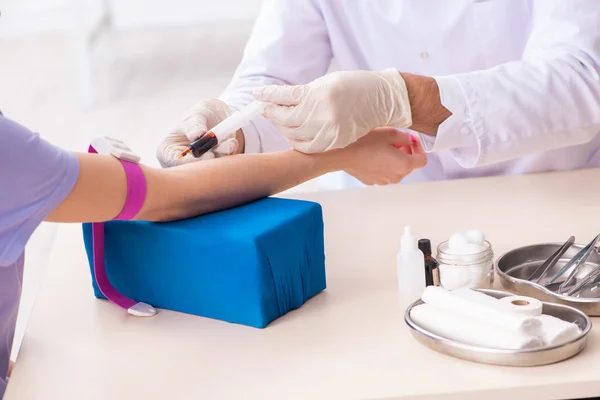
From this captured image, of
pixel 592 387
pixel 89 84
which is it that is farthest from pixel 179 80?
pixel 592 387

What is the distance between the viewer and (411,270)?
1.17 m

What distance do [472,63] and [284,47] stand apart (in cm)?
43

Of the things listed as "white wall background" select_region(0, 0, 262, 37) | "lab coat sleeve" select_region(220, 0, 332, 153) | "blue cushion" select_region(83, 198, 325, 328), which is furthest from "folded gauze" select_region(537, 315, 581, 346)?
"white wall background" select_region(0, 0, 262, 37)

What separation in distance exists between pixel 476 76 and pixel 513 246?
0.36m

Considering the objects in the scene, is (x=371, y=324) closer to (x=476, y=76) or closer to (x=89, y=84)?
(x=476, y=76)

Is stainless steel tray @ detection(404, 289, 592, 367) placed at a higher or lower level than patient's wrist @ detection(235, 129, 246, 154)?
lower

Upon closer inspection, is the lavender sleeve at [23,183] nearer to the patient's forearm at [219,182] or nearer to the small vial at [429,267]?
the patient's forearm at [219,182]

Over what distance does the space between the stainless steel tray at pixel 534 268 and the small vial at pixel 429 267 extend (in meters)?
0.09

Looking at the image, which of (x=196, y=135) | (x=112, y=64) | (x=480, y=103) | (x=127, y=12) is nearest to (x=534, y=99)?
(x=480, y=103)

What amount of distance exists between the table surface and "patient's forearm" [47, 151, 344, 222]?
0.15 m

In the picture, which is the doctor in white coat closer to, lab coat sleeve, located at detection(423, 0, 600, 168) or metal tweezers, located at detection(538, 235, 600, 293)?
lab coat sleeve, located at detection(423, 0, 600, 168)

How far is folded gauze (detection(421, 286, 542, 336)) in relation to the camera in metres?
0.96

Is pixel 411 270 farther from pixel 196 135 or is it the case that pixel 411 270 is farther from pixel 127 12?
pixel 127 12

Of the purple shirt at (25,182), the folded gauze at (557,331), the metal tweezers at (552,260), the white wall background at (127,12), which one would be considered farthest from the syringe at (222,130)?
the white wall background at (127,12)
